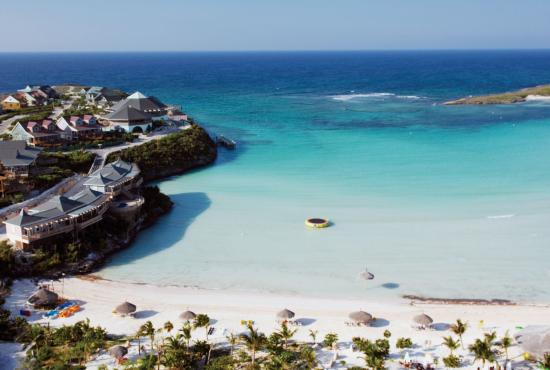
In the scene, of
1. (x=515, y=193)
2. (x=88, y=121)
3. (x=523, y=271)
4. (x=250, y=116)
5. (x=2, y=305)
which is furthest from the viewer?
(x=250, y=116)

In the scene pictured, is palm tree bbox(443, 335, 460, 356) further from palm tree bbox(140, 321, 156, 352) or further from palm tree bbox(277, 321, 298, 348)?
palm tree bbox(140, 321, 156, 352)

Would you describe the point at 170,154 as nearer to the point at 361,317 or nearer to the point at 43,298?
the point at 43,298

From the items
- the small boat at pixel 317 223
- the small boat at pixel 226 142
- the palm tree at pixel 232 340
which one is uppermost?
the small boat at pixel 226 142

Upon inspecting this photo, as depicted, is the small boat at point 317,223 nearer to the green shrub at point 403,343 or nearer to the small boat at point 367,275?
the small boat at point 367,275

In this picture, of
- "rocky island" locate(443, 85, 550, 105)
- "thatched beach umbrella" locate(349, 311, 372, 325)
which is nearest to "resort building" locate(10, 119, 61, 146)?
"thatched beach umbrella" locate(349, 311, 372, 325)

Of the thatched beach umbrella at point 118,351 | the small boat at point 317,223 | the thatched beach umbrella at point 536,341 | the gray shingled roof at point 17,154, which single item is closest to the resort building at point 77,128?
the gray shingled roof at point 17,154

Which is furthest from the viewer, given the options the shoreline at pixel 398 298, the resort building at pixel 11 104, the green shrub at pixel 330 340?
the resort building at pixel 11 104

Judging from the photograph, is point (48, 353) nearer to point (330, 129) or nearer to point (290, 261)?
point (290, 261)

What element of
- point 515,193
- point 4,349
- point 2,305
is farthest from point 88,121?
point 515,193
